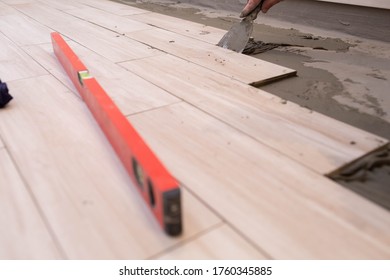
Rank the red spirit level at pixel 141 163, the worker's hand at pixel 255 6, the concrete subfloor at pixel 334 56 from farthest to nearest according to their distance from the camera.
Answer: the worker's hand at pixel 255 6, the concrete subfloor at pixel 334 56, the red spirit level at pixel 141 163

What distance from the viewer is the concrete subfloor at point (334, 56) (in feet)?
3.14

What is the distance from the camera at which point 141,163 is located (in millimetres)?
588

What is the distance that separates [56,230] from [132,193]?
15 centimetres

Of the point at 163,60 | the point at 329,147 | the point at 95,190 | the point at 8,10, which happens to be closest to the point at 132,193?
the point at 95,190

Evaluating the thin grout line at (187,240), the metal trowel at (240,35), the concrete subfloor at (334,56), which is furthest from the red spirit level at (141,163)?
the metal trowel at (240,35)

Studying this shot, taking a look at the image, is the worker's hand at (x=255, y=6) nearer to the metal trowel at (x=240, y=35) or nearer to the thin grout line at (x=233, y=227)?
the metal trowel at (x=240, y=35)

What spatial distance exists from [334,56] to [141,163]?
1179mm

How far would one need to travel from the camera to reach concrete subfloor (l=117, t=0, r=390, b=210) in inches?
37.6

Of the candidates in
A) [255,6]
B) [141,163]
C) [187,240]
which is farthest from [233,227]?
[255,6]

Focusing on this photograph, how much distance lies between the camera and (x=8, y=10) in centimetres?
240

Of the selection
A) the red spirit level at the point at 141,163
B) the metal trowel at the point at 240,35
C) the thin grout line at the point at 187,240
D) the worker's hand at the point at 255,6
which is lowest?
the thin grout line at the point at 187,240

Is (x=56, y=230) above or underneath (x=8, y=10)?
underneath

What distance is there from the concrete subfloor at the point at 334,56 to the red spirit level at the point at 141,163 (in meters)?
0.37

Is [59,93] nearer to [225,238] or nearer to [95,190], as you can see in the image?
[95,190]
